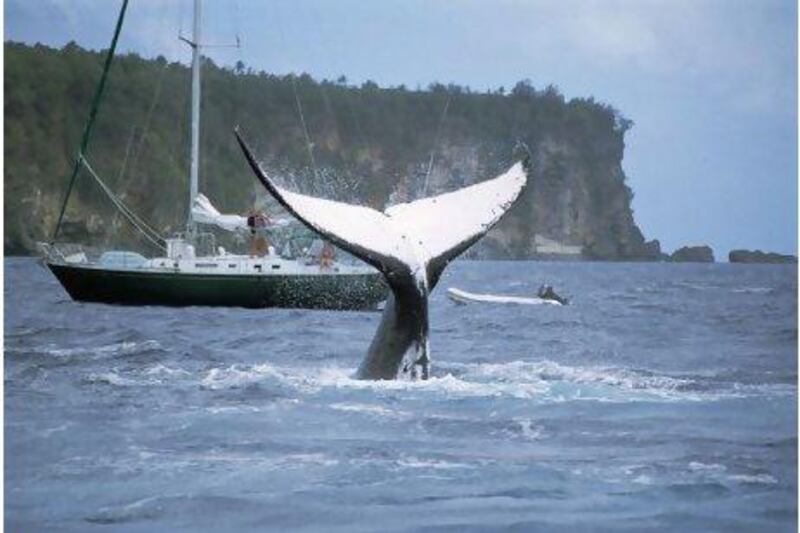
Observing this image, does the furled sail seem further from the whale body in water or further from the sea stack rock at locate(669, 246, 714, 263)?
the sea stack rock at locate(669, 246, 714, 263)

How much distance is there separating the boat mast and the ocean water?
56 cm

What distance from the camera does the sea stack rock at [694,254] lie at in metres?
6.74

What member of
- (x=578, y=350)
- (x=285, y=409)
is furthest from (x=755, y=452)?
(x=285, y=409)

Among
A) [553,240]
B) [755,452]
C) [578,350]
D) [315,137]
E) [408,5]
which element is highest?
[408,5]

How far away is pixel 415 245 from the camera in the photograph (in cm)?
688

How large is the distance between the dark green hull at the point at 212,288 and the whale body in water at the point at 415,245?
0.21m

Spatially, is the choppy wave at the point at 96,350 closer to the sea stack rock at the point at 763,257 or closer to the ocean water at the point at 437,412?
the ocean water at the point at 437,412

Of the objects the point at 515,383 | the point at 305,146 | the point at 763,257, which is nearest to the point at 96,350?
the point at 305,146

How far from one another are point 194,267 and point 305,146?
81 cm

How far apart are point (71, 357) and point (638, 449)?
8.97ft

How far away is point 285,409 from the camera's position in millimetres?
6535

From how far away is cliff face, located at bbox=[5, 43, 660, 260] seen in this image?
664cm

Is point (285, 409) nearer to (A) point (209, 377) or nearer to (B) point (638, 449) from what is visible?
(A) point (209, 377)

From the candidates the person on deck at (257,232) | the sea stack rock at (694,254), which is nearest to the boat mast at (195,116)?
the person on deck at (257,232)
